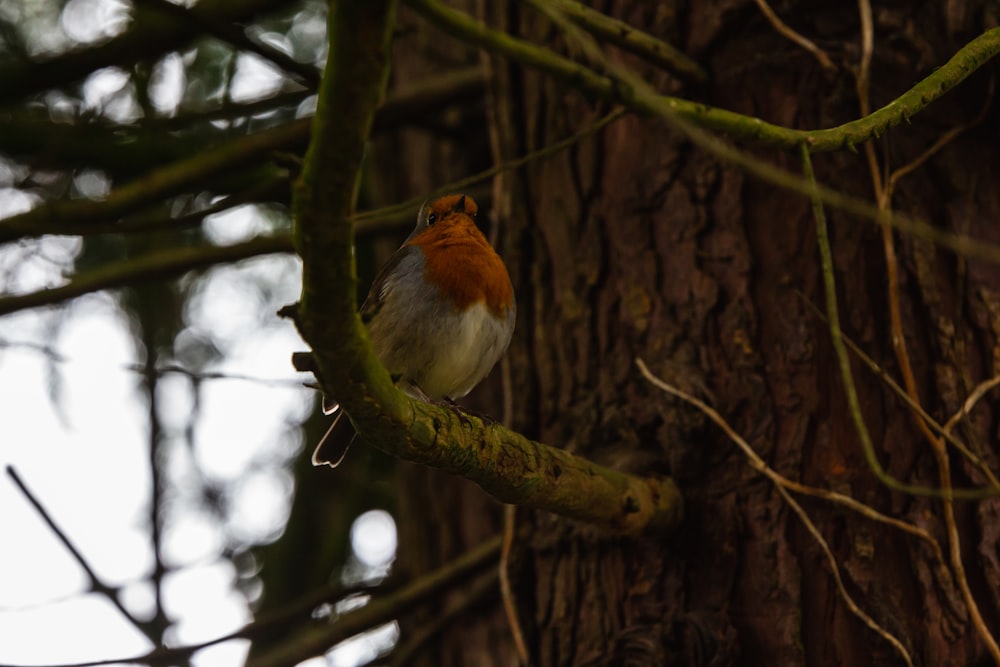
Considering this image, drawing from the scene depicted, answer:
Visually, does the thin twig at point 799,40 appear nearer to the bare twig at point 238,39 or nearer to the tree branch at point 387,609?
the bare twig at point 238,39

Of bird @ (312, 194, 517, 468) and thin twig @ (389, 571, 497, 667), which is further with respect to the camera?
thin twig @ (389, 571, 497, 667)

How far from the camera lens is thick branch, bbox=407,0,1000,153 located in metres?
2.04

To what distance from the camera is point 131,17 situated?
13.8 ft

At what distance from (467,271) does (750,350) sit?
35.6 inches

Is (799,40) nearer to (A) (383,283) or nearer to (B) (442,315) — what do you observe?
(B) (442,315)

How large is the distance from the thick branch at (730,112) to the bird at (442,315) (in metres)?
1.13

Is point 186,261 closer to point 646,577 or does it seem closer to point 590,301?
point 590,301

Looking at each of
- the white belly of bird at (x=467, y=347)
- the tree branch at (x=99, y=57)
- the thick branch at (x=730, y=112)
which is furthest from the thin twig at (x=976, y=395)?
the tree branch at (x=99, y=57)

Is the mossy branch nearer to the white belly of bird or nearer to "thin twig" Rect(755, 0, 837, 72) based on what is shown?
the white belly of bird

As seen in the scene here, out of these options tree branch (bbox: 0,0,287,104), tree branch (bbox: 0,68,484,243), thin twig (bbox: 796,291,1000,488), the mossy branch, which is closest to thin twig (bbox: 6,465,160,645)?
the mossy branch

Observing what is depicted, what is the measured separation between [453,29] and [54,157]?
8.38 feet

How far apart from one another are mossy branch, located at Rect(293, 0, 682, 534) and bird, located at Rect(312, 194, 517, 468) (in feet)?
2.56

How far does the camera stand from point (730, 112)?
216 cm

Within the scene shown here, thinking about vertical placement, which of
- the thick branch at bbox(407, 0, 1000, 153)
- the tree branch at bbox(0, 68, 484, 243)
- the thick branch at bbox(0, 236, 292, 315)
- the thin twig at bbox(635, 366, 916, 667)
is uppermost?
the tree branch at bbox(0, 68, 484, 243)
